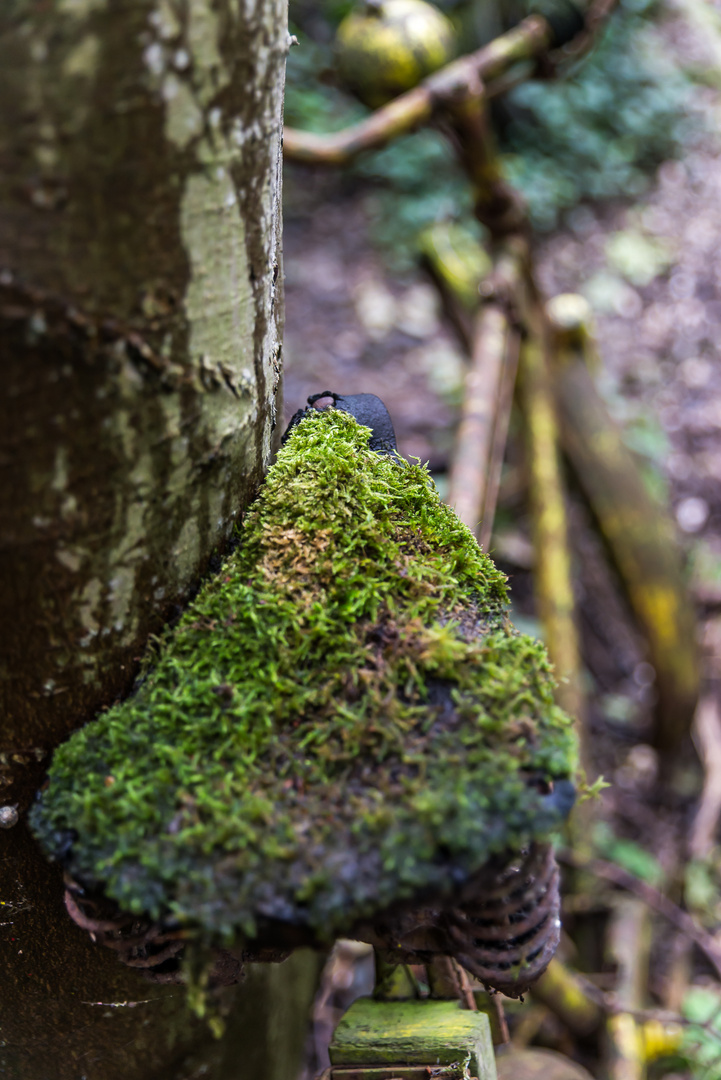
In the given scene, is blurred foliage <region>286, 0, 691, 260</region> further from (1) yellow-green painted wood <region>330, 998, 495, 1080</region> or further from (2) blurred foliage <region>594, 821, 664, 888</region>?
(1) yellow-green painted wood <region>330, 998, 495, 1080</region>

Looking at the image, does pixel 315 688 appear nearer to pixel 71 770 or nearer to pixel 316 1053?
pixel 71 770

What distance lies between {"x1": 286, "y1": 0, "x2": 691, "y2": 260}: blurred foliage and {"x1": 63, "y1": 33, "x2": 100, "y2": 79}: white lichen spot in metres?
5.99

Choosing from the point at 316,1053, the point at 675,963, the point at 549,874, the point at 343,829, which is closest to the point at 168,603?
the point at 343,829

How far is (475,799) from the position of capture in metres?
0.60

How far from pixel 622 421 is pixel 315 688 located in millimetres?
4810

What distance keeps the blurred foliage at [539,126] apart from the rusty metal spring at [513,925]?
6.02 m

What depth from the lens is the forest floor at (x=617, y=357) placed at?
390 cm

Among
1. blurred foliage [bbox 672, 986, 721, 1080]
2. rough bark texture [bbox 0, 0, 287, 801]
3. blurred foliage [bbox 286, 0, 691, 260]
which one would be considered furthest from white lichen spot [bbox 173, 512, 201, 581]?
blurred foliage [bbox 286, 0, 691, 260]

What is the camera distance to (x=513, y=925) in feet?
2.43

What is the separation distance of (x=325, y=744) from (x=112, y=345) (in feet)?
1.25

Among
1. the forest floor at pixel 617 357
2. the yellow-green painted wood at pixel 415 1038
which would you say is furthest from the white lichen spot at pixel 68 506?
the forest floor at pixel 617 357

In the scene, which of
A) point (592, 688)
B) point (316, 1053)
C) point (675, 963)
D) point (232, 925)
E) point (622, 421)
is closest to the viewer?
point (232, 925)

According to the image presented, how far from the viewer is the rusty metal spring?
72 cm

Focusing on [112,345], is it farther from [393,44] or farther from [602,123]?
[602,123]
